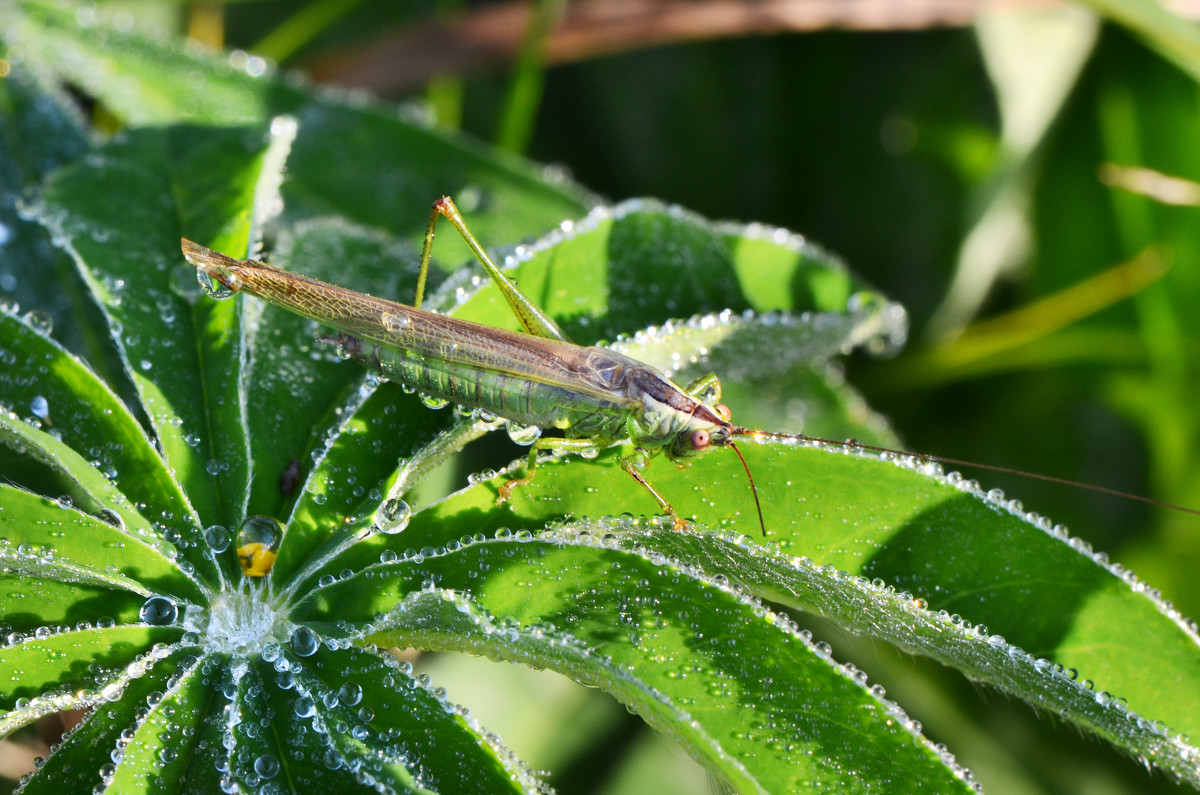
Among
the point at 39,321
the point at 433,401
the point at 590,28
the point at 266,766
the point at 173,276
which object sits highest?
the point at 590,28

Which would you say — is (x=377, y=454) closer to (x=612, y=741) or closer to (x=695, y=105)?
(x=612, y=741)

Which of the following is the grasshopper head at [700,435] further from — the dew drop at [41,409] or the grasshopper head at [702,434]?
the dew drop at [41,409]

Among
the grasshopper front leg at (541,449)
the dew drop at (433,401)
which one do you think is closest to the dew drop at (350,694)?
the grasshopper front leg at (541,449)

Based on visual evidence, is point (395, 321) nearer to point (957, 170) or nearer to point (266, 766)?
point (266, 766)

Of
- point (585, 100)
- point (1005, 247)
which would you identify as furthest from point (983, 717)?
point (585, 100)

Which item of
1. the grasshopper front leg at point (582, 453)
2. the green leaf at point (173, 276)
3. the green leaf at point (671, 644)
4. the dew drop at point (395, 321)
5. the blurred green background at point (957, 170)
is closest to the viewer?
the green leaf at point (671, 644)

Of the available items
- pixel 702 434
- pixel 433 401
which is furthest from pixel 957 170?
pixel 433 401

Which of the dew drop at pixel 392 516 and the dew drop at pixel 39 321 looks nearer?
the dew drop at pixel 392 516
